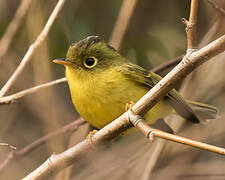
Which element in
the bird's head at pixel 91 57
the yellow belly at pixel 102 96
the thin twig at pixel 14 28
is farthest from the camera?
the thin twig at pixel 14 28

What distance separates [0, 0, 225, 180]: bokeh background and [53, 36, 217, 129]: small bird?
0.48m

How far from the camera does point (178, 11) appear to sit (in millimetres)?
5867

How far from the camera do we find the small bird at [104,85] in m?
3.88

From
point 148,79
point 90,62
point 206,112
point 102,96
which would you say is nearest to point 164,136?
point 102,96

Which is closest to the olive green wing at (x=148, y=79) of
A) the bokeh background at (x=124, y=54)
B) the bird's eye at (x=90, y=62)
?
the bird's eye at (x=90, y=62)

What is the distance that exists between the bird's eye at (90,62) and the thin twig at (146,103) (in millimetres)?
1024

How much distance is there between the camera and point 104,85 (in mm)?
3939

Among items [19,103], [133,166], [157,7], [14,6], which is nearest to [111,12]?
[157,7]

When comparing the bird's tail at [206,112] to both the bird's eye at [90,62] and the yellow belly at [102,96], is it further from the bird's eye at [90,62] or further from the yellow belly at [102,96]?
the bird's eye at [90,62]

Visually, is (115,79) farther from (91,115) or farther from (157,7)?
(157,7)

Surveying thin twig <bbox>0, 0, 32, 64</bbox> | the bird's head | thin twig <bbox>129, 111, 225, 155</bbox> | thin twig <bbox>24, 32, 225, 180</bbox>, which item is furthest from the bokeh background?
thin twig <bbox>129, 111, 225, 155</bbox>

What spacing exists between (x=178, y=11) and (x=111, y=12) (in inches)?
40.2

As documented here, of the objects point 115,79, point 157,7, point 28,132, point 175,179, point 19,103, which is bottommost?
point 175,179

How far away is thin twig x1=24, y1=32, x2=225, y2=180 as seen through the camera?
96.2 inches
